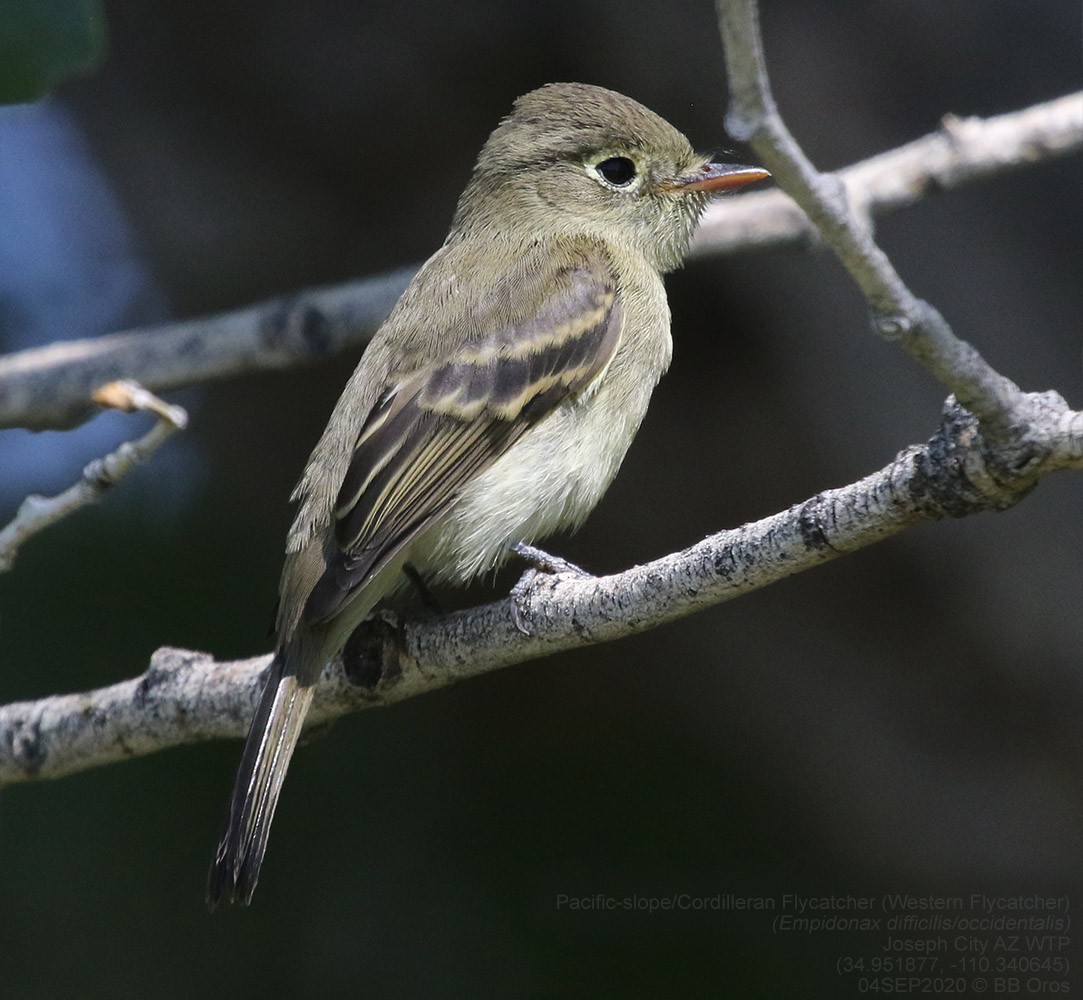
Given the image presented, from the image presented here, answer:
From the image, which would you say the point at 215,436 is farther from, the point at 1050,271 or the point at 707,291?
the point at 1050,271

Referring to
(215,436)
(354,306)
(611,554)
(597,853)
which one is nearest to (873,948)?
(597,853)

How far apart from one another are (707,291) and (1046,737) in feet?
6.69

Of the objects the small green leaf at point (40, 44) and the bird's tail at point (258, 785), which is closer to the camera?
the small green leaf at point (40, 44)

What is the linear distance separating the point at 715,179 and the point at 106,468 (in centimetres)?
203

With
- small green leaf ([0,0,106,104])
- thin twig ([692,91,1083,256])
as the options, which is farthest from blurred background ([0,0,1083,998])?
A: small green leaf ([0,0,106,104])

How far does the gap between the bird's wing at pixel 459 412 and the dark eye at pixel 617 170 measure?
0.47m

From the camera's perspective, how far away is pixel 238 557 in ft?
17.0

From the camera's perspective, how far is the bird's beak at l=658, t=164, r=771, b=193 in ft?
13.0

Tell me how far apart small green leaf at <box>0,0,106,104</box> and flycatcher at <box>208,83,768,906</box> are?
1.11 metres

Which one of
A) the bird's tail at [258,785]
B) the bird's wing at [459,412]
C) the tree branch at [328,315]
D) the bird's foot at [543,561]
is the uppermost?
the tree branch at [328,315]

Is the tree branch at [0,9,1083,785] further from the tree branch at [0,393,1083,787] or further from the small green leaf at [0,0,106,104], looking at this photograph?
the small green leaf at [0,0,106,104]

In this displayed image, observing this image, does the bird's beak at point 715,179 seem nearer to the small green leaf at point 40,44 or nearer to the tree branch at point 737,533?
the tree branch at point 737,533

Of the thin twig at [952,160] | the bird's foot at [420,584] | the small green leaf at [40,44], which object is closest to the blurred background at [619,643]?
the thin twig at [952,160]

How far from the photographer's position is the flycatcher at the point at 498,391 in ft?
10.6
